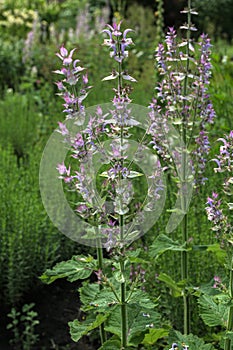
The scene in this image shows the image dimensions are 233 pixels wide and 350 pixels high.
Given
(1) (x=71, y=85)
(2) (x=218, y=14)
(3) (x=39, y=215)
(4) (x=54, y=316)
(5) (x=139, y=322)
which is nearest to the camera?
(1) (x=71, y=85)

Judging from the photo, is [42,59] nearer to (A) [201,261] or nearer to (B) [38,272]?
(B) [38,272]

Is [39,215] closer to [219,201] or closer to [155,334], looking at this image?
[155,334]

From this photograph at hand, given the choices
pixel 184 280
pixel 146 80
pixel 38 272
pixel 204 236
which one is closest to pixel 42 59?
pixel 146 80

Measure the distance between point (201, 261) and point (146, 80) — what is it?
3.86m

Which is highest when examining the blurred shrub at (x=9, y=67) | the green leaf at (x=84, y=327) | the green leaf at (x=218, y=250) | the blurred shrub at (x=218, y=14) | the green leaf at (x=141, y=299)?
the blurred shrub at (x=218, y=14)

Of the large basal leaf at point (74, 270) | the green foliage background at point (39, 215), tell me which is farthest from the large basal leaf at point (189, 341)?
the green foliage background at point (39, 215)

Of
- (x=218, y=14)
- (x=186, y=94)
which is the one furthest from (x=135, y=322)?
(x=218, y=14)

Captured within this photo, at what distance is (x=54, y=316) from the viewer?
3246mm

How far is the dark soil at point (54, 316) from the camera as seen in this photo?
3041mm

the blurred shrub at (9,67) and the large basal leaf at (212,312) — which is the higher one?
the blurred shrub at (9,67)

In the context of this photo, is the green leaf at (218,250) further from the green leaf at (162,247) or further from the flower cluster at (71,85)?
the flower cluster at (71,85)

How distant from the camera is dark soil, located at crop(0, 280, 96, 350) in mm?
3041

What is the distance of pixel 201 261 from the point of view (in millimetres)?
A: 2871

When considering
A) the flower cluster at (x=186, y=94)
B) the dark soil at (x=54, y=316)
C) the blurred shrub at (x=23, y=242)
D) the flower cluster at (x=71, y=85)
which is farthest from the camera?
the blurred shrub at (x=23, y=242)
